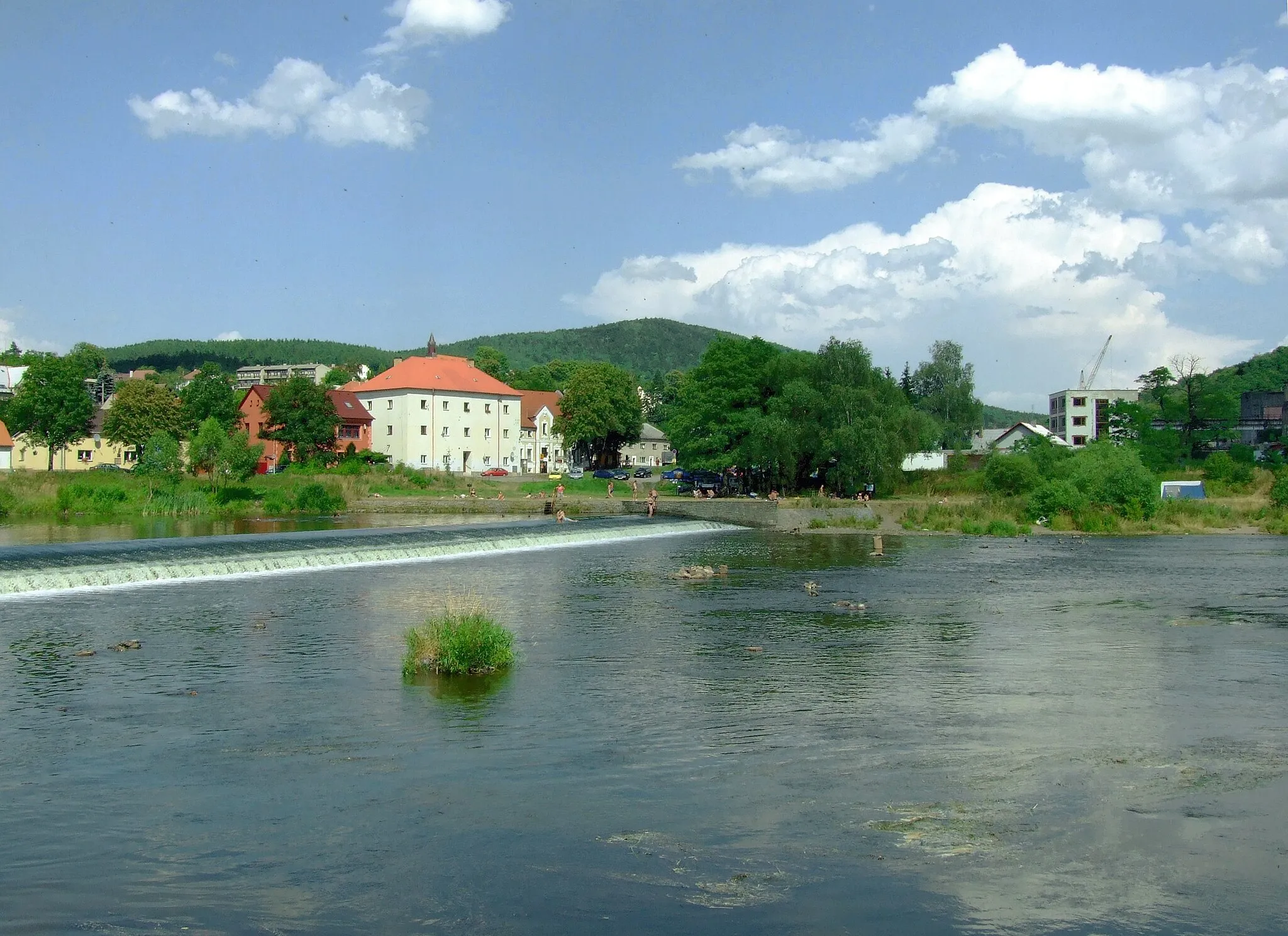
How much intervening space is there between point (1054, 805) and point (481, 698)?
8.99 meters

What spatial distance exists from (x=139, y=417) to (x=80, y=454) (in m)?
24.6

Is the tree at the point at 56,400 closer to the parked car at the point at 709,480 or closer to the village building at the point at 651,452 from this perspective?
the parked car at the point at 709,480

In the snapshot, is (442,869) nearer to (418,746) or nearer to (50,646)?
(418,746)

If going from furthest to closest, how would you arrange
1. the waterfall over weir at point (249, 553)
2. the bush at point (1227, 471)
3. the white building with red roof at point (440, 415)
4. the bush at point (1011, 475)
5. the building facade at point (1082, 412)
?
the building facade at point (1082, 412) < the white building with red roof at point (440, 415) < the bush at point (1227, 471) < the bush at point (1011, 475) < the waterfall over weir at point (249, 553)

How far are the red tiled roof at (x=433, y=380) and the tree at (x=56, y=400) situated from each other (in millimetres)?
27842

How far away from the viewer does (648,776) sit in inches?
526

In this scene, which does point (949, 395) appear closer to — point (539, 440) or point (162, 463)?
point (539, 440)

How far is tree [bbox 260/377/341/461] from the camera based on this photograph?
90.8 meters

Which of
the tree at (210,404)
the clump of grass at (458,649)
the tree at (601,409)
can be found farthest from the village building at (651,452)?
the clump of grass at (458,649)

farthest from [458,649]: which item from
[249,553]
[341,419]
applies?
[341,419]

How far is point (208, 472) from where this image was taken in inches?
2820

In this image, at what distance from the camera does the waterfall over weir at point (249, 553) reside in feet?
101

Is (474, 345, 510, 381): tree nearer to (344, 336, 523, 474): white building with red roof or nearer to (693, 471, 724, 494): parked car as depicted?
(344, 336, 523, 474): white building with red roof

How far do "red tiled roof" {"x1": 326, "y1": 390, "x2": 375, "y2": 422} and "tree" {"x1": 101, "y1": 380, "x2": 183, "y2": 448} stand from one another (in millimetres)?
15327
